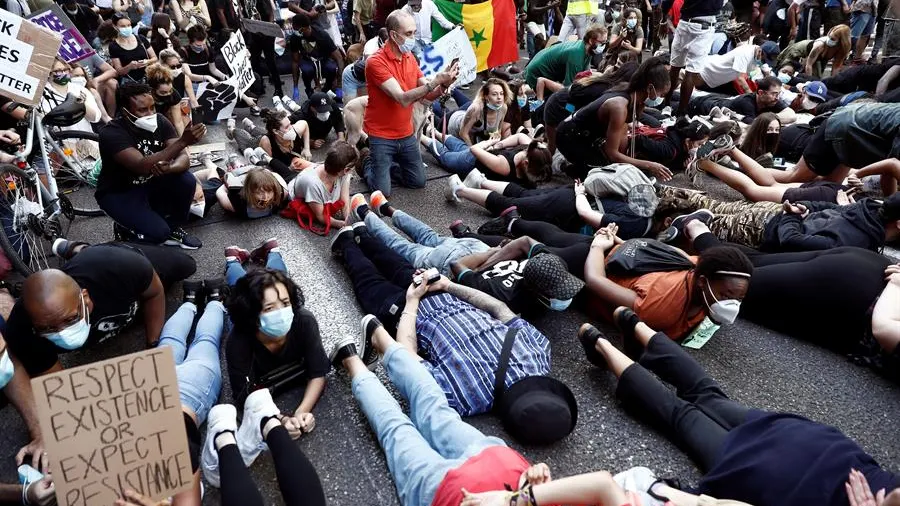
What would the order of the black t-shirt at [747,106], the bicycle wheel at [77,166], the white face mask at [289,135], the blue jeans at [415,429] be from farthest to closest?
the black t-shirt at [747,106] < the white face mask at [289,135] < the bicycle wheel at [77,166] < the blue jeans at [415,429]

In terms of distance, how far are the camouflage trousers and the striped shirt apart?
70.7 inches

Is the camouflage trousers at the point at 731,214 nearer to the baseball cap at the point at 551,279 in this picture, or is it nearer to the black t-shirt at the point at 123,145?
the baseball cap at the point at 551,279

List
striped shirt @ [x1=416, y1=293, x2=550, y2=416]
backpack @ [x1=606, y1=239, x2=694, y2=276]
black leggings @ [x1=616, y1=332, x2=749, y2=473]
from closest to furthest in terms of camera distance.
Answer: black leggings @ [x1=616, y1=332, x2=749, y2=473] < striped shirt @ [x1=416, y1=293, x2=550, y2=416] < backpack @ [x1=606, y1=239, x2=694, y2=276]

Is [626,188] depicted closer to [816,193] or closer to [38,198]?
[816,193]

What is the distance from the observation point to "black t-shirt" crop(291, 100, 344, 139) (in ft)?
21.5

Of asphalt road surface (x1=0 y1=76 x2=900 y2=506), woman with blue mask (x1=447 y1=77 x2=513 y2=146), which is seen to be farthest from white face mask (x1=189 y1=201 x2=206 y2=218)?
woman with blue mask (x1=447 y1=77 x2=513 y2=146)

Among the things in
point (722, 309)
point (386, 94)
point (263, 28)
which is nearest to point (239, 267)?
point (386, 94)

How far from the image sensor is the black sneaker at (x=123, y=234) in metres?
4.20

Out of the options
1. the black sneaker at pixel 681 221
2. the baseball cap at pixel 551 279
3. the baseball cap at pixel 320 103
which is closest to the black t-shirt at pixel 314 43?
the baseball cap at pixel 320 103

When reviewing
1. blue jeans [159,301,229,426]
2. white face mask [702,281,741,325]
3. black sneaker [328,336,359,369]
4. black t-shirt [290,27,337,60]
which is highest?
white face mask [702,281,741,325]

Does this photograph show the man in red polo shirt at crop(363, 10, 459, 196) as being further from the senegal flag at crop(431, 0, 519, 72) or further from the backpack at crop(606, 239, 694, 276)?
the senegal flag at crop(431, 0, 519, 72)

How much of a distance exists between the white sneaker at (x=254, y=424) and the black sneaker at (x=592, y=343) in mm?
1659

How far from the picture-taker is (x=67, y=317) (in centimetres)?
241

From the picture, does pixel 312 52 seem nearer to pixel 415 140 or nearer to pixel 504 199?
pixel 415 140
